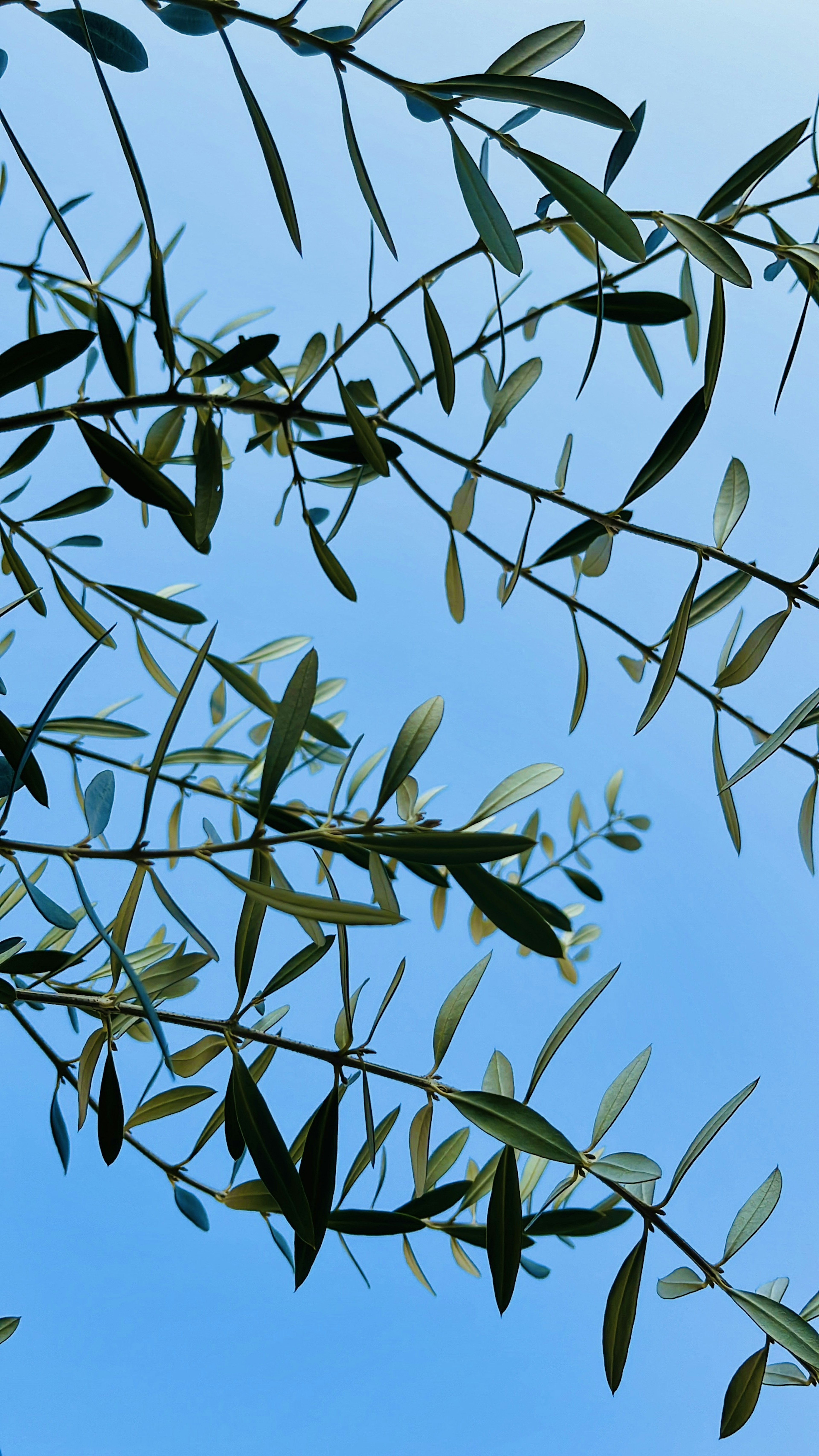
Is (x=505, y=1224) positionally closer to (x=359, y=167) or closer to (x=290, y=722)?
(x=290, y=722)

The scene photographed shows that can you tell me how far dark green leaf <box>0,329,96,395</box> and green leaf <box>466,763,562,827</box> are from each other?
0.75ft

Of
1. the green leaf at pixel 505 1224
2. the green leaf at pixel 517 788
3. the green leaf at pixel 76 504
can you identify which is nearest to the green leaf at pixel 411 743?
the green leaf at pixel 517 788

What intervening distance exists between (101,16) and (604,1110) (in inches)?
20.1

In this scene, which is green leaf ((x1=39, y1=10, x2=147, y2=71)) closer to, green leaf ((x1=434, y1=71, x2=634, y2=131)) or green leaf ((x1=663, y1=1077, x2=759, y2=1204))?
green leaf ((x1=434, y1=71, x2=634, y2=131))

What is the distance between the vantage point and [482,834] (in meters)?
0.27

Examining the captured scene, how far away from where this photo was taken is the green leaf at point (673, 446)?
0.36 m

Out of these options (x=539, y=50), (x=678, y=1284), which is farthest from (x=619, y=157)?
(x=678, y=1284)

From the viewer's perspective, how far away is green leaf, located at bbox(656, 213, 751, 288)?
1.04 ft

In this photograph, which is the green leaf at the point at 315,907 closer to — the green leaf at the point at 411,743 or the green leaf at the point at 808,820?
the green leaf at the point at 411,743

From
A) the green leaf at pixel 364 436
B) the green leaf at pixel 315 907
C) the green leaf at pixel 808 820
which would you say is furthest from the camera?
the green leaf at pixel 808 820

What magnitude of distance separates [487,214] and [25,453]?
0.27 m

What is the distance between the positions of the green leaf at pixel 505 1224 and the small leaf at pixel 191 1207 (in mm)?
203

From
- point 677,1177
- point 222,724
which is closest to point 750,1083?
point 677,1177

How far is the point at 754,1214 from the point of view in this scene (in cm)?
41
